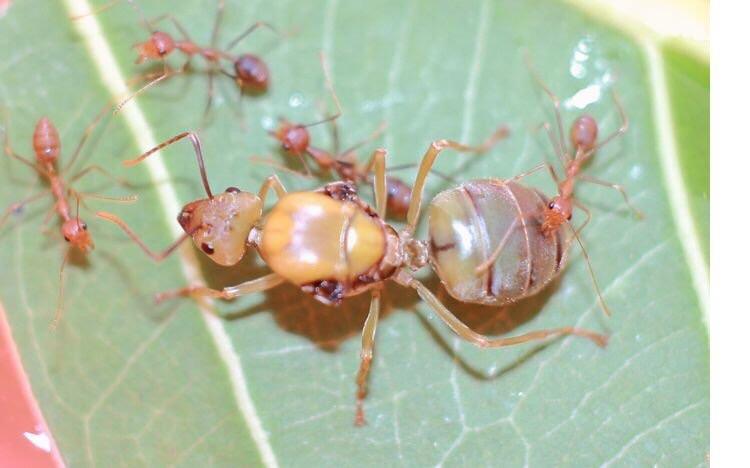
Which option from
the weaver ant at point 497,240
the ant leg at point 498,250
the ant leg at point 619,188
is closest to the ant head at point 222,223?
the weaver ant at point 497,240

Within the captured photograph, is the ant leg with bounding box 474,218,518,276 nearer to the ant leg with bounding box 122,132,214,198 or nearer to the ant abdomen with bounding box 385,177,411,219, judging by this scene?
the ant abdomen with bounding box 385,177,411,219

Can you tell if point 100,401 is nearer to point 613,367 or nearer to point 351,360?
point 351,360

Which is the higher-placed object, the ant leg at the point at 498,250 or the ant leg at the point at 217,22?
the ant leg at the point at 217,22

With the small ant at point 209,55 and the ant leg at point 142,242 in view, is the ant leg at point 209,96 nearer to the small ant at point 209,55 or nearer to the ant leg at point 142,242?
the small ant at point 209,55

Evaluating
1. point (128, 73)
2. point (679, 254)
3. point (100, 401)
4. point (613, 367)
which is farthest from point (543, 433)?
point (128, 73)

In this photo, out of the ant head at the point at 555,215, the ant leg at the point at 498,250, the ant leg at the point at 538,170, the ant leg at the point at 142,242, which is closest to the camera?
the ant leg at the point at 498,250
